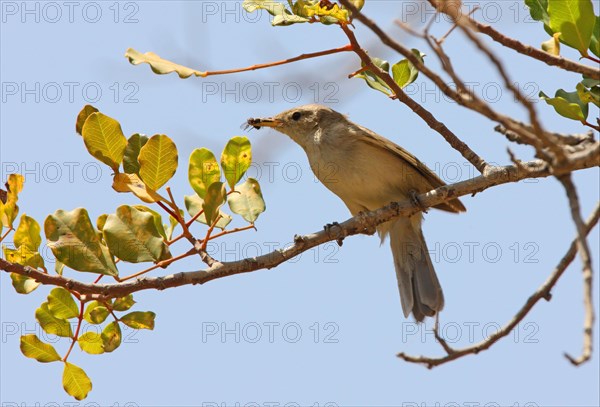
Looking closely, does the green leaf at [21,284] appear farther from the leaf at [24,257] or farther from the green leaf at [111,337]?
the green leaf at [111,337]

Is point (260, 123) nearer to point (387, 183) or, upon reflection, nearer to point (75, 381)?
point (387, 183)

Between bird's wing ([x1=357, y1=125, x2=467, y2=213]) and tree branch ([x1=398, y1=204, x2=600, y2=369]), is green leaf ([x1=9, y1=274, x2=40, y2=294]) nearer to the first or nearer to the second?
tree branch ([x1=398, y1=204, x2=600, y2=369])

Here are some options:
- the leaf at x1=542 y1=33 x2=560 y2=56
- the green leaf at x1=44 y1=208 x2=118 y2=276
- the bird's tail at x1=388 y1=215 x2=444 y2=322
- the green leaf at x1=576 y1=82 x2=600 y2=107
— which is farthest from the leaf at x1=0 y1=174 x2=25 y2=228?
the bird's tail at x1=388 y1=215 x2=444 y2=322

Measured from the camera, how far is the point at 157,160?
3.74 metres

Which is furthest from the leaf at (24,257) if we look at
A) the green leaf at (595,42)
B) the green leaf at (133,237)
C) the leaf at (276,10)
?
the green leaf at (595,42)

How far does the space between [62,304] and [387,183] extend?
115 inches

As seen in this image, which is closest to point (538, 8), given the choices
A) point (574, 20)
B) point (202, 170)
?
point (574, 20)

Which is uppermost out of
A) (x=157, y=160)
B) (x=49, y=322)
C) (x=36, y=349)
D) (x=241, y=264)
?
(x=157, y=160)

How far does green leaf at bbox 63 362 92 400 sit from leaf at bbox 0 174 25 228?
76 centimetres

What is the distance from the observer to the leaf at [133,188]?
3.72m

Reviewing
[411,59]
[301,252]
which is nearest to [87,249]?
[301,252]

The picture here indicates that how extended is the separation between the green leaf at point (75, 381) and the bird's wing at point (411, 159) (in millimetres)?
3124

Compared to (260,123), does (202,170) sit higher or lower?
lower

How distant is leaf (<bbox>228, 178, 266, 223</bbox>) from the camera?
401 centimetres
